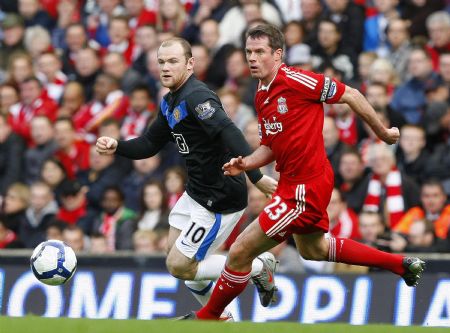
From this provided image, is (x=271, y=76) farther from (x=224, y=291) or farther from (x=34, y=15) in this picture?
(x=34, y=15)

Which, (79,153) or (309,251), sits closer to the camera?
(309,251)

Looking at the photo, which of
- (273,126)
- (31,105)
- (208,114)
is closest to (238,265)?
(273,126)

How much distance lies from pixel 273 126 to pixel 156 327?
205 cm

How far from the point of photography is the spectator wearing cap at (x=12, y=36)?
1811 centimetres

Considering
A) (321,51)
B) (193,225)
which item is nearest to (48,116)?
(321,51)

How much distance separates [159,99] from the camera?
1580 centimetres

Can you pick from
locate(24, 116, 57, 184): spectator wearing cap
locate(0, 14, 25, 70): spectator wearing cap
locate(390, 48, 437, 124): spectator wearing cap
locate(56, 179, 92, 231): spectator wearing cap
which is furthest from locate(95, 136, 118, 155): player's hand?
locate(0, 14, 25, 70): spectator wearing cap

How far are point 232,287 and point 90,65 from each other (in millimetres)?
7892

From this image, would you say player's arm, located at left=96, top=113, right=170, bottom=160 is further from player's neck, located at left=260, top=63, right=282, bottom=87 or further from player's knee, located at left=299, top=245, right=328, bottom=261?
player's knee, located at left=299, top=245, right=328, bottom=261

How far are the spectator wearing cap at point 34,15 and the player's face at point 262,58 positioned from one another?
9432 mm

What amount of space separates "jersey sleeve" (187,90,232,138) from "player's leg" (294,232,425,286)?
1022mm

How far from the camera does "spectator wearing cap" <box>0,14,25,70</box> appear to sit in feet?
59.4

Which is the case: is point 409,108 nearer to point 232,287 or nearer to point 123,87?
point 123,87

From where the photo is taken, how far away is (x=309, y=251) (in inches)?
383
